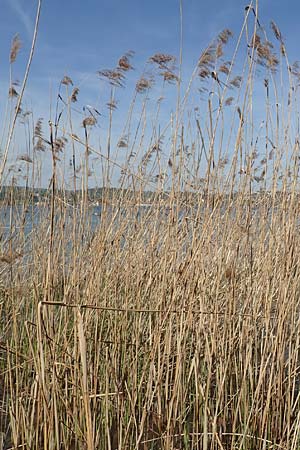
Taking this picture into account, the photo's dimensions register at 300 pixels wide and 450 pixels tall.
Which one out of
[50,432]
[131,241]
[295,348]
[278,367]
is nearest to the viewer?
[50,432]

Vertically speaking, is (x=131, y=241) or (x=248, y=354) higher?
(x=131, y=241)

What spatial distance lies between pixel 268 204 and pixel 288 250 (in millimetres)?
688

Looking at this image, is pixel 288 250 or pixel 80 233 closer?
pixel 288 250

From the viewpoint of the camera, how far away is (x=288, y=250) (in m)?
1.58

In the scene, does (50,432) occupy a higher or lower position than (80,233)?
lower

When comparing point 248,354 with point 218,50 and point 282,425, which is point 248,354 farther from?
point 218,50

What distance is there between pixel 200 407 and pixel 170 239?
0.57m

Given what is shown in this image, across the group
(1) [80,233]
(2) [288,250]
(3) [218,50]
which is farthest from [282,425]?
(3) [218,50]

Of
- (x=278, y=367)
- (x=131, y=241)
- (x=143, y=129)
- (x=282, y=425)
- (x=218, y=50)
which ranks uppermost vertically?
(x=218, y=50)

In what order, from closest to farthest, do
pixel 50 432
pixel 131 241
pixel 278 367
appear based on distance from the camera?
pixel 50 432, pixel 278 367, pixel 131 241

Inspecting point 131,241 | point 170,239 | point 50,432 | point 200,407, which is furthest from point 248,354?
point 131,241

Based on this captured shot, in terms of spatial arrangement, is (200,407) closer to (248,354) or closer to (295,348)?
(248,354)

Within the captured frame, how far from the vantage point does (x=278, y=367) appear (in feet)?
4.98

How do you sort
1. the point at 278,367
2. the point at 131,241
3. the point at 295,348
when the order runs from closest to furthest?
the point at 278,367, the point at 295,348, the point at 131,241
